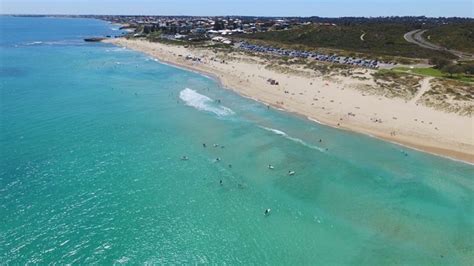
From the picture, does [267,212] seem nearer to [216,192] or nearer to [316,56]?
[216,192]

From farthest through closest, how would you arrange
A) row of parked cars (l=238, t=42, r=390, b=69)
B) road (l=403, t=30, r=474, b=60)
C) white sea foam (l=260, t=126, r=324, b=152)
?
road (l=403, t=30, r=474, b=60) → row of parked cars (l=238, t=42, r=390, b=69) → white sea foam (l=260, t=126, r=324, b=152)

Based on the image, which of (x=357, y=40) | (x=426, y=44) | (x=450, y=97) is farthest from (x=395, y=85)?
(x=357, y=40)

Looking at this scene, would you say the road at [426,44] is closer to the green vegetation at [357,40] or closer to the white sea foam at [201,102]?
the green vegetation at [357,40]

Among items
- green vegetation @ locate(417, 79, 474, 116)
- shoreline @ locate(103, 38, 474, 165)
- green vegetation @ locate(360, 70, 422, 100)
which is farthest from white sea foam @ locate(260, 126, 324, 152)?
green vegetation @ locate(360, 70, 422, 100)

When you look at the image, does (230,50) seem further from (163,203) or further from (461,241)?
(461,241)

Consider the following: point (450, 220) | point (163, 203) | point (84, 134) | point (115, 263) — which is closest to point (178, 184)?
point (163, 203)

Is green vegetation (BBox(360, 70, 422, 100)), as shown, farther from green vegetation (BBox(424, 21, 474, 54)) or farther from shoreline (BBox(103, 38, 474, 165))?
green vegetation (BBox(424, 21, 474, 54))
